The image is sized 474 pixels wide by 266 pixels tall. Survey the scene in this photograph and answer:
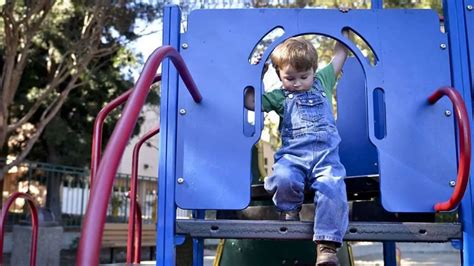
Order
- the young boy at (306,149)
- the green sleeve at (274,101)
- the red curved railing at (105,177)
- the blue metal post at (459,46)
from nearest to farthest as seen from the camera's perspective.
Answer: the red curved railing at (105,177) → the young boy at (306,149) → the blue metal post at (459,46) → the green sleeve at (274,101)

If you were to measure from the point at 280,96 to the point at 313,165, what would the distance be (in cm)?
36

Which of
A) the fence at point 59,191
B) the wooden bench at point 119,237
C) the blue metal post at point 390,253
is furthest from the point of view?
the fence at point 59,191

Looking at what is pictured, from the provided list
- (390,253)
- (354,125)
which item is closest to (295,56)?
(354,125)

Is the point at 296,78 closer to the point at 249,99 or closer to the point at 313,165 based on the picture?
the point at 249,99

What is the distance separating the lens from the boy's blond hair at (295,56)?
6.57ft

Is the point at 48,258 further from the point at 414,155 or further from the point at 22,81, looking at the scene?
the point at 414,155

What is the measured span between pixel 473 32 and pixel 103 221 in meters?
1.65

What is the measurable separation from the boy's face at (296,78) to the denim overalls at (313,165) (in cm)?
4

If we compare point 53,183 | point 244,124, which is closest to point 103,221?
point 244,124

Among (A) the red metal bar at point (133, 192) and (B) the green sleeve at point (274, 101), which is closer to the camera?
(B) the green sleeve at point (274, 101)

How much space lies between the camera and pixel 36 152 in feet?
37.5

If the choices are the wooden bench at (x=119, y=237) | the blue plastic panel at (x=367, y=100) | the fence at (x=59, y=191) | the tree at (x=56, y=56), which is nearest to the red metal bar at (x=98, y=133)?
the blue plastic panel at (x=367, y=100)

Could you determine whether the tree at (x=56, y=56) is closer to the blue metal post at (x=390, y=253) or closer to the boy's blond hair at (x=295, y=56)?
the blue metal post at (x=390, y=253)

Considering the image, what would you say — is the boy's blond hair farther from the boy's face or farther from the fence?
the fence
